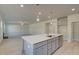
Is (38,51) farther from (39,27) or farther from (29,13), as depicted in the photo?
(29,13)

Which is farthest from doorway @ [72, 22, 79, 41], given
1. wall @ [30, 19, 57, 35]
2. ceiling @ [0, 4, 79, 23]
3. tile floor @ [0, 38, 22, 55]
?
tile floor @ [0, 38, 22, 55]

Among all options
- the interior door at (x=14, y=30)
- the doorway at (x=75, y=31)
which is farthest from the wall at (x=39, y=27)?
the doorway at (x=75, y=31)

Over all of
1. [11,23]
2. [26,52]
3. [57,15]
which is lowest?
[26,52]

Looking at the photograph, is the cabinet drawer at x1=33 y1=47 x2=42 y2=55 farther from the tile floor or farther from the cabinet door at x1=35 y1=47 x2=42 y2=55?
the tile floor

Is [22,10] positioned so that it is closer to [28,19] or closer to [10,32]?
[28,19]

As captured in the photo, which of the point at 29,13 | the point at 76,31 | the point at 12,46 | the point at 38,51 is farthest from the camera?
the point at 76,31

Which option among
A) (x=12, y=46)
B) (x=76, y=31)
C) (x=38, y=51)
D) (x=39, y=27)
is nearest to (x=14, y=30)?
(x=12, y=46)

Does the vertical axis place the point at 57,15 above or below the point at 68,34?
above

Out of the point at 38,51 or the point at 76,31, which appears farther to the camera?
the point at 76,31

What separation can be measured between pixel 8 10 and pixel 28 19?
24.7 inches

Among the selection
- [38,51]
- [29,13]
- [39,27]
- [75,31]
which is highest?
[29,13]
